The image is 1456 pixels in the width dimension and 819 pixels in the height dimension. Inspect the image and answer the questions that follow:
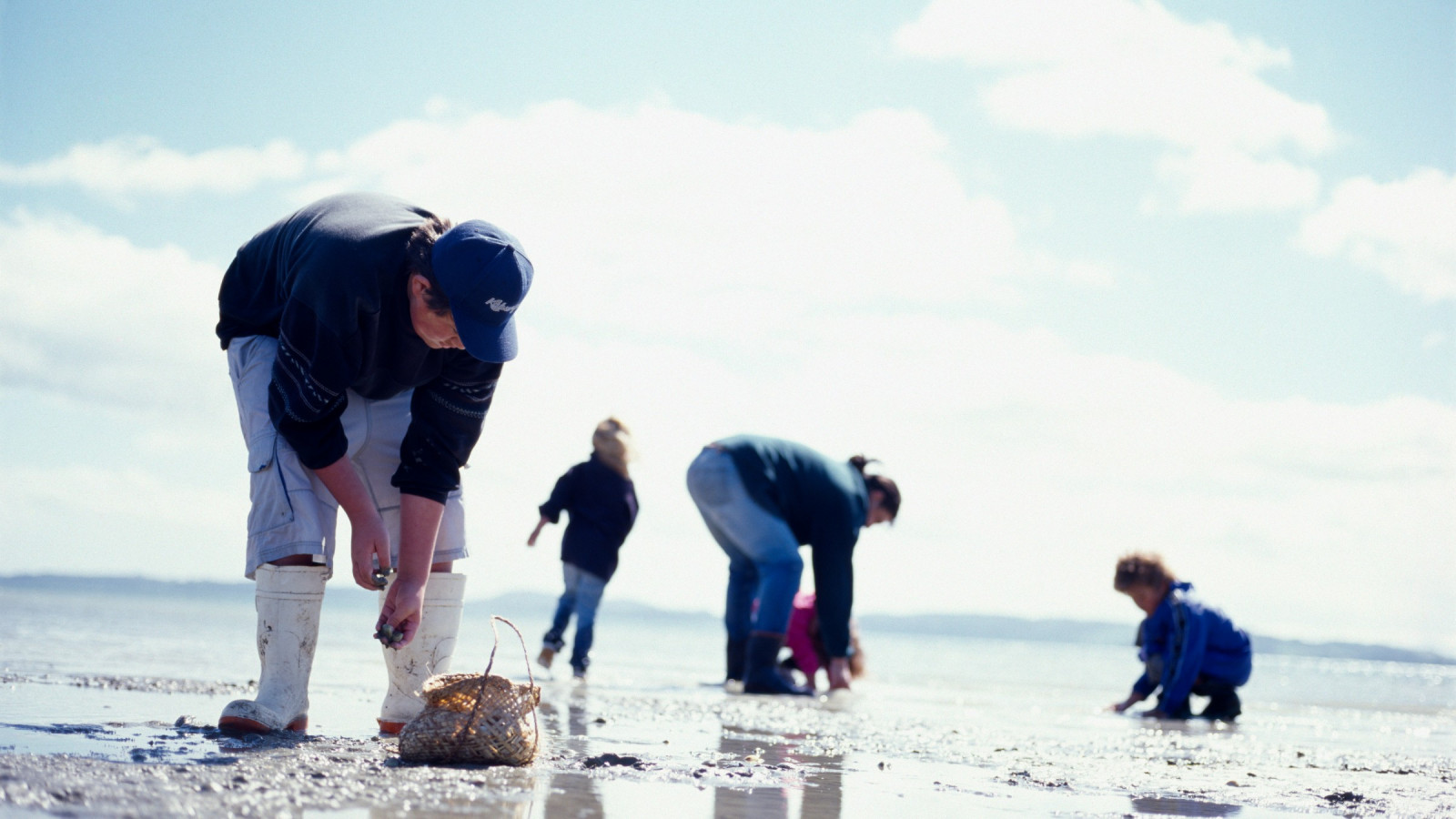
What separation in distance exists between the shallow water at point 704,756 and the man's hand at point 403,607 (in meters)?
0.32

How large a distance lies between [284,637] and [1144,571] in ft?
19.8

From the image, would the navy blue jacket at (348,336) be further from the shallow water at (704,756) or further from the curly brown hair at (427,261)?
the shallow water at (704,756)

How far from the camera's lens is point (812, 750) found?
4109 millimetres

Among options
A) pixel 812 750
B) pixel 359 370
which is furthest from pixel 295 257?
pixel 812 750

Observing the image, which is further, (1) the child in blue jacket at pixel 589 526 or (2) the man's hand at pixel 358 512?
(1) the child in blue jacket at pixel 589 526

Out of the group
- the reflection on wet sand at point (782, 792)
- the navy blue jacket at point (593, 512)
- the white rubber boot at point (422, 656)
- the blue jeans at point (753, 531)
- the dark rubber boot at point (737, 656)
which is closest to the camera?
the reflection on wet sand at point (782, 792)

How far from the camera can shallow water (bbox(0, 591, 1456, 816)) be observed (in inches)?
101

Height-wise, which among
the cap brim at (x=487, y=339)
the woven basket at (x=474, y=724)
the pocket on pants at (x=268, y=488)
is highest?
the cap brim at (x=487, y=339)

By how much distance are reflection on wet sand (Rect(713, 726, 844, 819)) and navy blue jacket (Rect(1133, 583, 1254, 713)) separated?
4404 millimetres

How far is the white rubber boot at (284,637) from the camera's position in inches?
131

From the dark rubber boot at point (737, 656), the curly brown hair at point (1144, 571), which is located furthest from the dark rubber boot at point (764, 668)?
the curly brown hair at point (1144, 571)

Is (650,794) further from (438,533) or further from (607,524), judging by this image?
(607,524)

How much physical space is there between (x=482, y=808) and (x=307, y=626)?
1.22 m

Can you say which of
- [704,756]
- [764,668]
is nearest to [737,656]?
[764,668]
